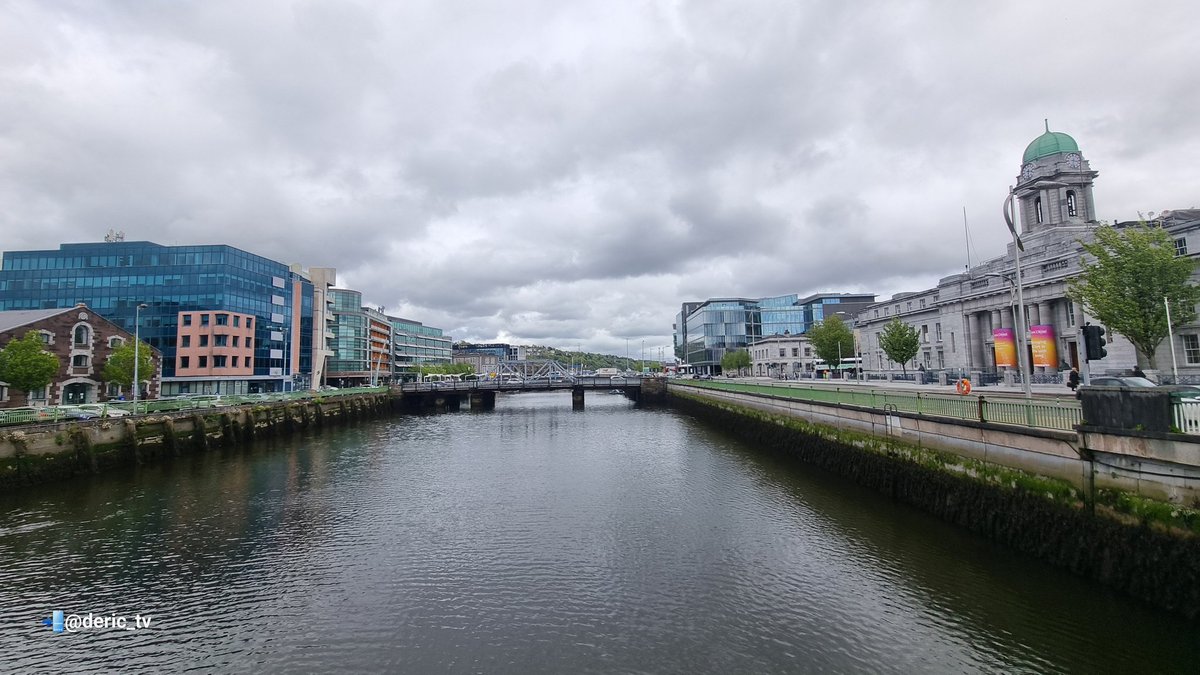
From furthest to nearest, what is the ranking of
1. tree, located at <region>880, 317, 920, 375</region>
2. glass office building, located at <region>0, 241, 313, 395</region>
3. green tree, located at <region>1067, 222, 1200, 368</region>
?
glass office building, located at <region>0, 241, 313, 395</region>, tree, located at <region>880, 317, 920, 375</region>, green tree, located at <region>1067, 222, 1200, 368</region>

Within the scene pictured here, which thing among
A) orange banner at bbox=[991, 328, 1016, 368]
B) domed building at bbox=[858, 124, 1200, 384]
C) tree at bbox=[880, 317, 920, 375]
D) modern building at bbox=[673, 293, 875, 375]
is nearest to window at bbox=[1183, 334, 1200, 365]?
domed building at bbox=[858, 124, 1200, 384]

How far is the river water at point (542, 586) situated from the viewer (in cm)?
1140

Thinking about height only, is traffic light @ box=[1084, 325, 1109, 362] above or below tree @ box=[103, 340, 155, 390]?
below

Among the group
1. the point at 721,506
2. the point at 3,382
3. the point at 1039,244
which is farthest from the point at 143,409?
the point at 1039,244

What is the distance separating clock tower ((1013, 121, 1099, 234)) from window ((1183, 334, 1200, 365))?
30522 mm

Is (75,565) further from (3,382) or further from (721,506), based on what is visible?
(3,382)

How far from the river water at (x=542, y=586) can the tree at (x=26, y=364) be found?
1784 centimetres

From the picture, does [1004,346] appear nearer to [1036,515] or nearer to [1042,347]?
[1042,347]

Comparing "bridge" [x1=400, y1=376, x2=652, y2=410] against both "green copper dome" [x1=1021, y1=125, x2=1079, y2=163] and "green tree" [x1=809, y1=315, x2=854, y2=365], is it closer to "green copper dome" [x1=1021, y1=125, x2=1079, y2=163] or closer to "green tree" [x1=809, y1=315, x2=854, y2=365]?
"green tree" [x1=809, y1=315, x2=854, y2=365]

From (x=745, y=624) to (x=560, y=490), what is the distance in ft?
53.0

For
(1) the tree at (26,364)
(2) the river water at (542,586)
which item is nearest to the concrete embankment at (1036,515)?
(2) the river water at (542,586)

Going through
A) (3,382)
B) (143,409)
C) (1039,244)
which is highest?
(1039,244)

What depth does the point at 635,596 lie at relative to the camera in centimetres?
1448

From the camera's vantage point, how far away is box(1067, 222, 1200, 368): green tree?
2780 centimetres
